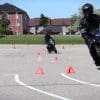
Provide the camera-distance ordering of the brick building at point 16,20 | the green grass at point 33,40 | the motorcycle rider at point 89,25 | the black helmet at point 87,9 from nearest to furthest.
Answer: the black helmet at point 87,9 → the motorcycle rider at point 89,25 → the green grass at point 33,40 → the brick building at point 16,20

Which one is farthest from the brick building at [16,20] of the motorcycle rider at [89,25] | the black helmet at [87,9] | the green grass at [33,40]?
the black helmet at [87,9]

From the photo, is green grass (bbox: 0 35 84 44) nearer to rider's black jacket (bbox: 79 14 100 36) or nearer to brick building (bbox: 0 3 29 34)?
rider's black jacket (bbox: 79 14 100 36)

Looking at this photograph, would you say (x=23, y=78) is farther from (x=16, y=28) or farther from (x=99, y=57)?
(x=16, y=28)

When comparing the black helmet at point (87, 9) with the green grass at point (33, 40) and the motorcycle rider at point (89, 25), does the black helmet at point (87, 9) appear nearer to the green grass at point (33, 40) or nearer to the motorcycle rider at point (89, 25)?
the motorcycle rider at point (89, 25)

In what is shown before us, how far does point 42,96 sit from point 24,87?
1.69 meters

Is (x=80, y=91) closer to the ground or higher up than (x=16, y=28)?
higher up

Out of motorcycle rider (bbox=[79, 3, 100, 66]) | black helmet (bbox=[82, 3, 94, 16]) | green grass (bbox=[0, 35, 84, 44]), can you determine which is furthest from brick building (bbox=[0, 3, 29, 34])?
black helmet (bbox=[82, 3, 94, 16])

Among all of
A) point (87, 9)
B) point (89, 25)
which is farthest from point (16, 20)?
point (87, 9)

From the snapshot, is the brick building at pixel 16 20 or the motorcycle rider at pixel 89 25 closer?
the motorcycle rider at pixel 89 25

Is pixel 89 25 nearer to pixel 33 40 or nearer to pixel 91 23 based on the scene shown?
pixel 91 23

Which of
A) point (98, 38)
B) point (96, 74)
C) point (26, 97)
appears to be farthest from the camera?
point (96, 74)

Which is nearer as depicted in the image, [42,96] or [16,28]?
[42,96]

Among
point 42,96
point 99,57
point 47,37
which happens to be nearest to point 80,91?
point 42,96

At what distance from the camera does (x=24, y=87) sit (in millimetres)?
12234
